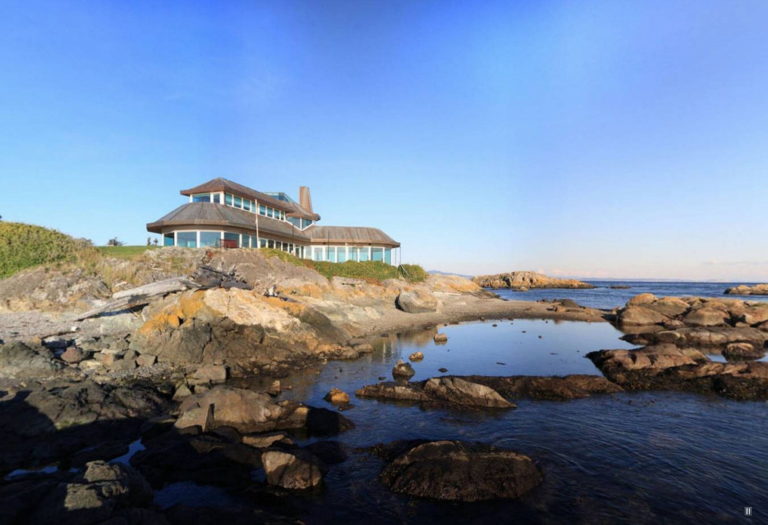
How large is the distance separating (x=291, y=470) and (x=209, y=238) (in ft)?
120

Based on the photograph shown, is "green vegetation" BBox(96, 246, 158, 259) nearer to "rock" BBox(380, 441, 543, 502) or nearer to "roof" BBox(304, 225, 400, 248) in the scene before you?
"roof" BBox(304, 225, 400, 248)

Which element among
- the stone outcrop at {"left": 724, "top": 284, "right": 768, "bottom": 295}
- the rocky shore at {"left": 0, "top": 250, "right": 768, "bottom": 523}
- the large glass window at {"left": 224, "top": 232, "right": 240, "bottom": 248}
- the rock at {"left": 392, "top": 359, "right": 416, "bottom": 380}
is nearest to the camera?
the rocky shore at {"left": 0, "top": 250, "right": 768, "bottom": 523}

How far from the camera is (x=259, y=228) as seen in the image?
148ft

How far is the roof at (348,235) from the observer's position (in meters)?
61.9

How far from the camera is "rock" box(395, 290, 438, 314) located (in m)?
42.2

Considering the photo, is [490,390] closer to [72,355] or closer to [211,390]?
[211,390]

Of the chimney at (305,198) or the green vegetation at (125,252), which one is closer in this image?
the green vegetation at (125,252)

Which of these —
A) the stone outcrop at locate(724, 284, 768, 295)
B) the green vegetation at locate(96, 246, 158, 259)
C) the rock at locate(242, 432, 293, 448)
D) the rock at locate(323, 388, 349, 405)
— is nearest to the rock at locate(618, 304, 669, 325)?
the rock at locate(323, 388, 349, 405)

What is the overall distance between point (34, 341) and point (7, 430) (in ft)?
32.2

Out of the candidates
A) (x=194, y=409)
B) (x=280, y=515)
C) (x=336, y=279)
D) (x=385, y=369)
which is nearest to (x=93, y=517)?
(x=280, y=515)

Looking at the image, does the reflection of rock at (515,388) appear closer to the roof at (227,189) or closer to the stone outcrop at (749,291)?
the roof at (227,189)

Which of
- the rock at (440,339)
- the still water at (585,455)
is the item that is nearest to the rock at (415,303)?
the rock at (440,339)

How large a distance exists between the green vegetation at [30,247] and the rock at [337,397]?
26.8 metres

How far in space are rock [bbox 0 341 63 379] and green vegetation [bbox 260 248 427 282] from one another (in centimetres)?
2582
